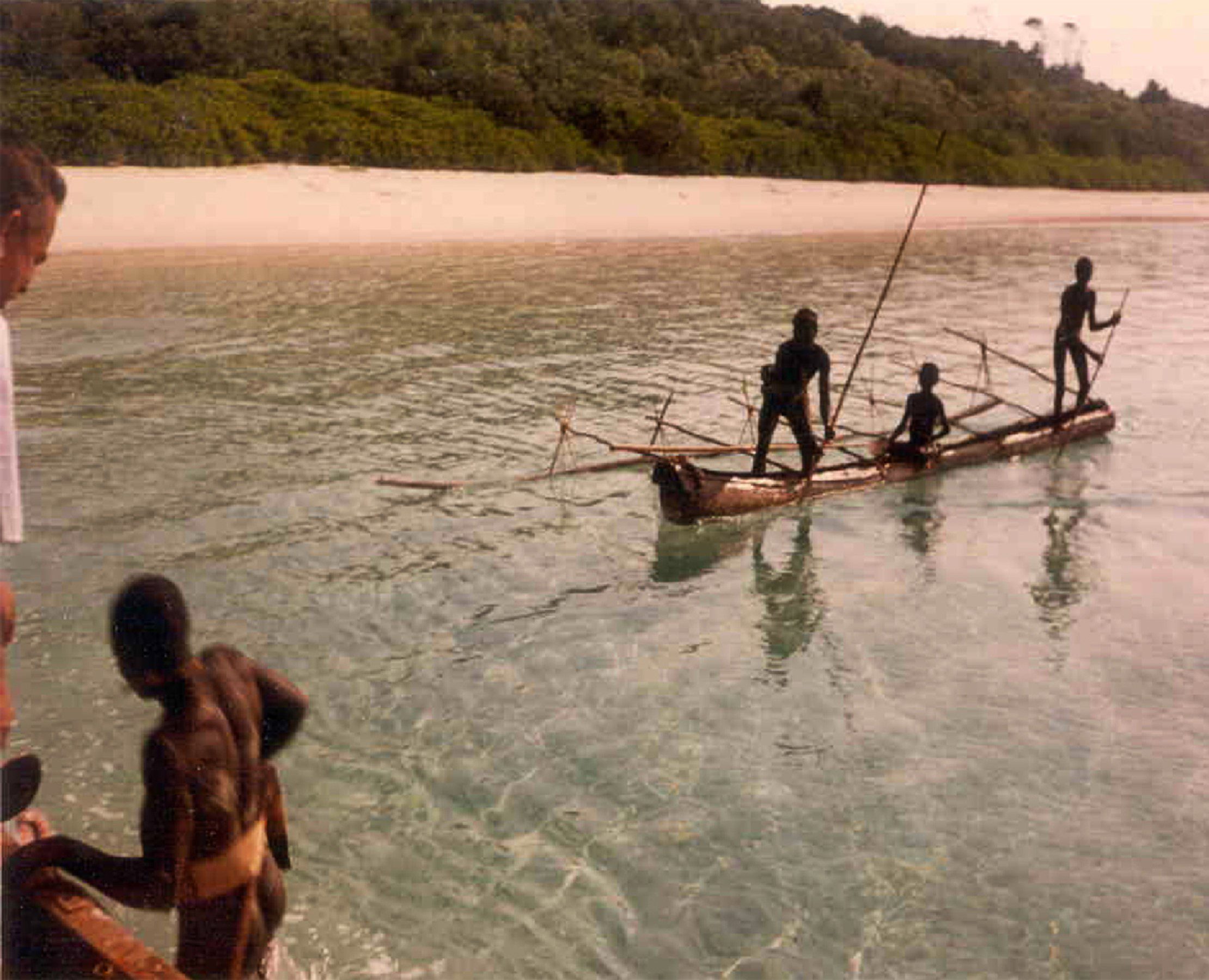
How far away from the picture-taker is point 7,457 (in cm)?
260

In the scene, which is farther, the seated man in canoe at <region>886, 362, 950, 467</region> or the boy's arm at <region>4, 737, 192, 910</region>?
the seated man in canoe at <region>886, 362, 950, 467</region>

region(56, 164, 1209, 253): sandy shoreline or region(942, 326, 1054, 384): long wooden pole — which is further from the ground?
region(56, 164, 1209, 253): sandy shoreline

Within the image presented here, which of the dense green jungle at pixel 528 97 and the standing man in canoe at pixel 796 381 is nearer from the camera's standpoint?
the standing man in canoe at pixel 796 381

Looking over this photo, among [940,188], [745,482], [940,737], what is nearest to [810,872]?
[940,737]

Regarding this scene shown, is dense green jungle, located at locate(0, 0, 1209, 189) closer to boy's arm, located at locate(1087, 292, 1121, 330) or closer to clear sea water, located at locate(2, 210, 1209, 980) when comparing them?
boy's arm, located at locate(1087, 292, 1121, 330)

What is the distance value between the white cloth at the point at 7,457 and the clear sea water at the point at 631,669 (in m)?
3.03

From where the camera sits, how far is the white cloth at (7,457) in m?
2.52


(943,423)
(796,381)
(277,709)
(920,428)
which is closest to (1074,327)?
(943,423)

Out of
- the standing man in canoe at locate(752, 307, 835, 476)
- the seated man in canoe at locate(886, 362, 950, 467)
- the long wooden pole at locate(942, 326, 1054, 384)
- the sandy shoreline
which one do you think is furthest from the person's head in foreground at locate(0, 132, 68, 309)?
the sandy shoreline

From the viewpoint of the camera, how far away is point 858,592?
970cm

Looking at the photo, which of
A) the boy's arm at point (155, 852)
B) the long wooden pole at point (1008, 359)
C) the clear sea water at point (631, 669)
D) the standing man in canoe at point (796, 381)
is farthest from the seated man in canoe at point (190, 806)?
the long wooden pole at point (1008, 359)

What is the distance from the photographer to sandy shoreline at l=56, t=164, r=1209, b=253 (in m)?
29.0

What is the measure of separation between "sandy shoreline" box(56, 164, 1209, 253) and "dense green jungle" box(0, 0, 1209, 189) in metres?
1.23

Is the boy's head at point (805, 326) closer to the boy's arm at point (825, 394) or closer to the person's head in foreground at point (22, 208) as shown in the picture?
the boy's arm at point (825, 394)
